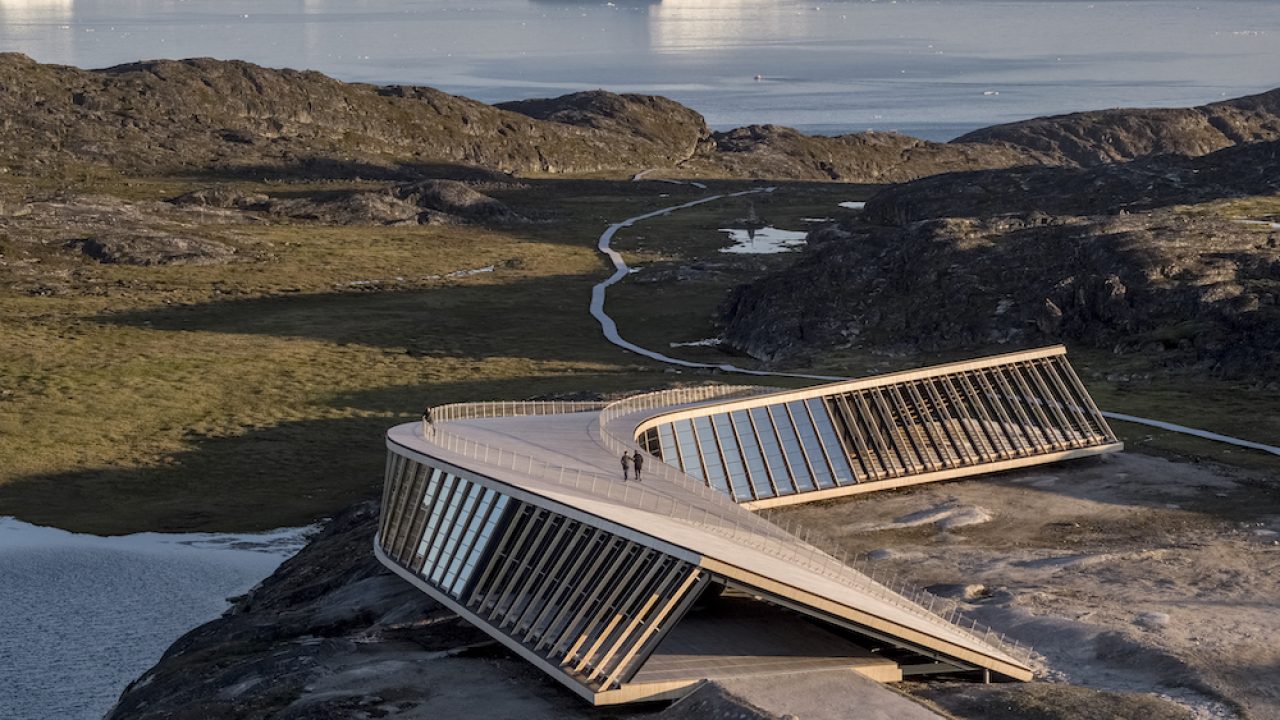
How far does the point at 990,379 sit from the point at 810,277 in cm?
5055

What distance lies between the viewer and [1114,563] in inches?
2269

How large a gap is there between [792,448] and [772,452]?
3.70ft

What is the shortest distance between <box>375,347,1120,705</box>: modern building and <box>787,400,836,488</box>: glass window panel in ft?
0.26

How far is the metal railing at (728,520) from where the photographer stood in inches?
1975

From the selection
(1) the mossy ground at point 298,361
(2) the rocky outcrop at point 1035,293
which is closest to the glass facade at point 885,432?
(1) the mossy ground at point 298,361

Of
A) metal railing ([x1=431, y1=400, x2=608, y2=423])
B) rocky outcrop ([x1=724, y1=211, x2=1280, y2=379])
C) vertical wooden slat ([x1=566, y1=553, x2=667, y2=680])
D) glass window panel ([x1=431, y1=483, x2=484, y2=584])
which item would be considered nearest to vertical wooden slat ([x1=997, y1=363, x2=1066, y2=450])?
metal railing ([x1=431, y1=400, x2=608, y2=423])

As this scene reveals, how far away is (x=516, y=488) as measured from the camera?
5212cm

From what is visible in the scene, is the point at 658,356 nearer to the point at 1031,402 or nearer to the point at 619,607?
the point at 1031,402

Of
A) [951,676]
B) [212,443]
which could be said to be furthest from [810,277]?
[951,676]

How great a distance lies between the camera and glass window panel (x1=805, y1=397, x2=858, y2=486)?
70.2 m

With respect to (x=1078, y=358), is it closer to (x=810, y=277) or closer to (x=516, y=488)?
(x=810, y=277)

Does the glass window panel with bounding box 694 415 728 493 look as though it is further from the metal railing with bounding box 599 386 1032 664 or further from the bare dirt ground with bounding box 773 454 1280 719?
the bare dirt ground with bounding box 773 454 1280 719

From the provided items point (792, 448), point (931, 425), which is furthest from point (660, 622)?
point (931, 425)

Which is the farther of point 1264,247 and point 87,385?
point 1264,247
